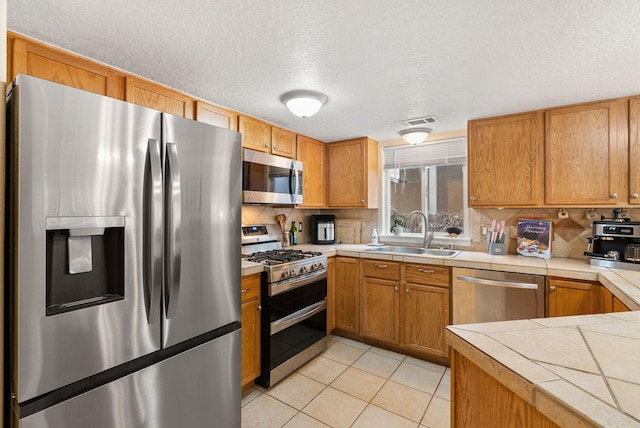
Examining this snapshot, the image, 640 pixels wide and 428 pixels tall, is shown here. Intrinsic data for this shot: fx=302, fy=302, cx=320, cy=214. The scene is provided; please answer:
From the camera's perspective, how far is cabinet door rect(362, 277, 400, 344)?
2.77 m

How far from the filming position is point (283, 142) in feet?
A: 9.87

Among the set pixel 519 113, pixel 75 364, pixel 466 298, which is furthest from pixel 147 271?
pixel 519 113

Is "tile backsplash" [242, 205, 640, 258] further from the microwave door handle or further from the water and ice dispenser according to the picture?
the water and ice dispenser

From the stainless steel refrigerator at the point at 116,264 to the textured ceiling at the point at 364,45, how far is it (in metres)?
0.48

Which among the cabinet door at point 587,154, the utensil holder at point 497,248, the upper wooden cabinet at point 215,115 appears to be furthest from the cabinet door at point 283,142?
the cabinet door at point 587,154

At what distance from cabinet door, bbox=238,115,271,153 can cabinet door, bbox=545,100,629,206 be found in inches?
92.4

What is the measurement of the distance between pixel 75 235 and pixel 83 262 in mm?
103

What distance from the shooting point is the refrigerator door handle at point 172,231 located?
128cm

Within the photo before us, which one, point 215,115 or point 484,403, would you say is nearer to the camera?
point 484,403

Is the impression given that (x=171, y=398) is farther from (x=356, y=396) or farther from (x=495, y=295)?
(x=495, y=295)

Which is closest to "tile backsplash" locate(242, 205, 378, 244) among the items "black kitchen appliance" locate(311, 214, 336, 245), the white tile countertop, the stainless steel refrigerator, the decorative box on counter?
"black kitchen appliance" locate(311, 214, 336, 245)

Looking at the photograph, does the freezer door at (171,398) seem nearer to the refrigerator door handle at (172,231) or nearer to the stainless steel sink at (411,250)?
the refrigerator door handle at (172,231)

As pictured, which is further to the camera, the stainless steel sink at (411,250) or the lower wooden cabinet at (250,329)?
the stainless steel sink at (411,250)

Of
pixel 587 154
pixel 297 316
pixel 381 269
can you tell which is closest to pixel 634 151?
pixel 587 154
